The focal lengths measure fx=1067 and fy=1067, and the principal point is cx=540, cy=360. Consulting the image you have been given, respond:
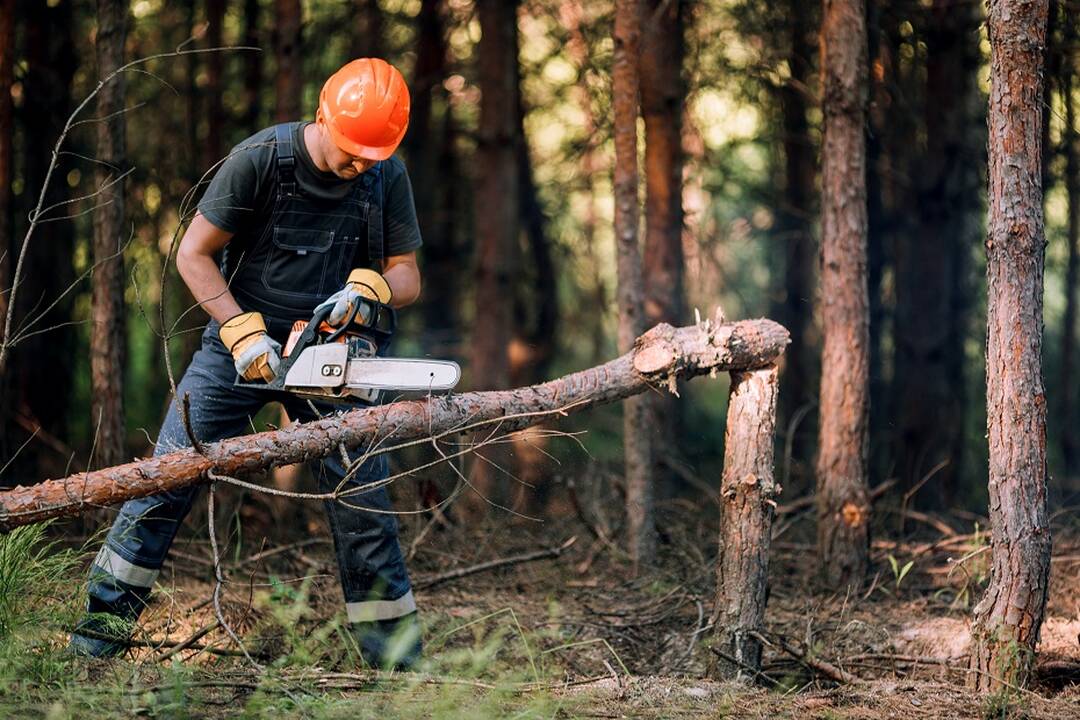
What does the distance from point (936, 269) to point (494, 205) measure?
3.68m

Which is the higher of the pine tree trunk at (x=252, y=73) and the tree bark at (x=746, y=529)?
the pine tree trunk at (x=252, y=73)

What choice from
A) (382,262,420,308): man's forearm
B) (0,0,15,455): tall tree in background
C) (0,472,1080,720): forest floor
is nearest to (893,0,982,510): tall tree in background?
(0,472,1080,720): forest floor

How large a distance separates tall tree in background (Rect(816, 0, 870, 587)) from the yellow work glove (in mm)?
2892

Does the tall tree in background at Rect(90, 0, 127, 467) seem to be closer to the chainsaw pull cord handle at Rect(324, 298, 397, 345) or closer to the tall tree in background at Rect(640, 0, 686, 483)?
the chainsaw pull cord handle at Rect(324, 298, 397, 345)

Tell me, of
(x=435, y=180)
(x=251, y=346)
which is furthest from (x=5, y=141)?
(x=435, y=180)

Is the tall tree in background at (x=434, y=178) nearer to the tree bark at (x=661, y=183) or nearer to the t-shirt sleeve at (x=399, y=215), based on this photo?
the tree bark at (x=661, y=183)

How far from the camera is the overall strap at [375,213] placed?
4367 millimetres

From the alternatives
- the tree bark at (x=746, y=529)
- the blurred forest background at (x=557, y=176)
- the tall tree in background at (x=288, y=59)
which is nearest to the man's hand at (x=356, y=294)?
the tree bark at (x=746, y=529)

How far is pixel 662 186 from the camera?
24.1 feet

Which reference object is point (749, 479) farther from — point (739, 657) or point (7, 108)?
point (7, 108)

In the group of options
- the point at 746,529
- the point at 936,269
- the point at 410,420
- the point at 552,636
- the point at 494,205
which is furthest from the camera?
the point at 936,269

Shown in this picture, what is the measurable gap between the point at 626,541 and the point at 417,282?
101 inches

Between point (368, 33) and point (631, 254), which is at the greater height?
point (368, 33)

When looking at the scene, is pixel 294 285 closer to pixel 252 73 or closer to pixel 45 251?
pixel 45 251
